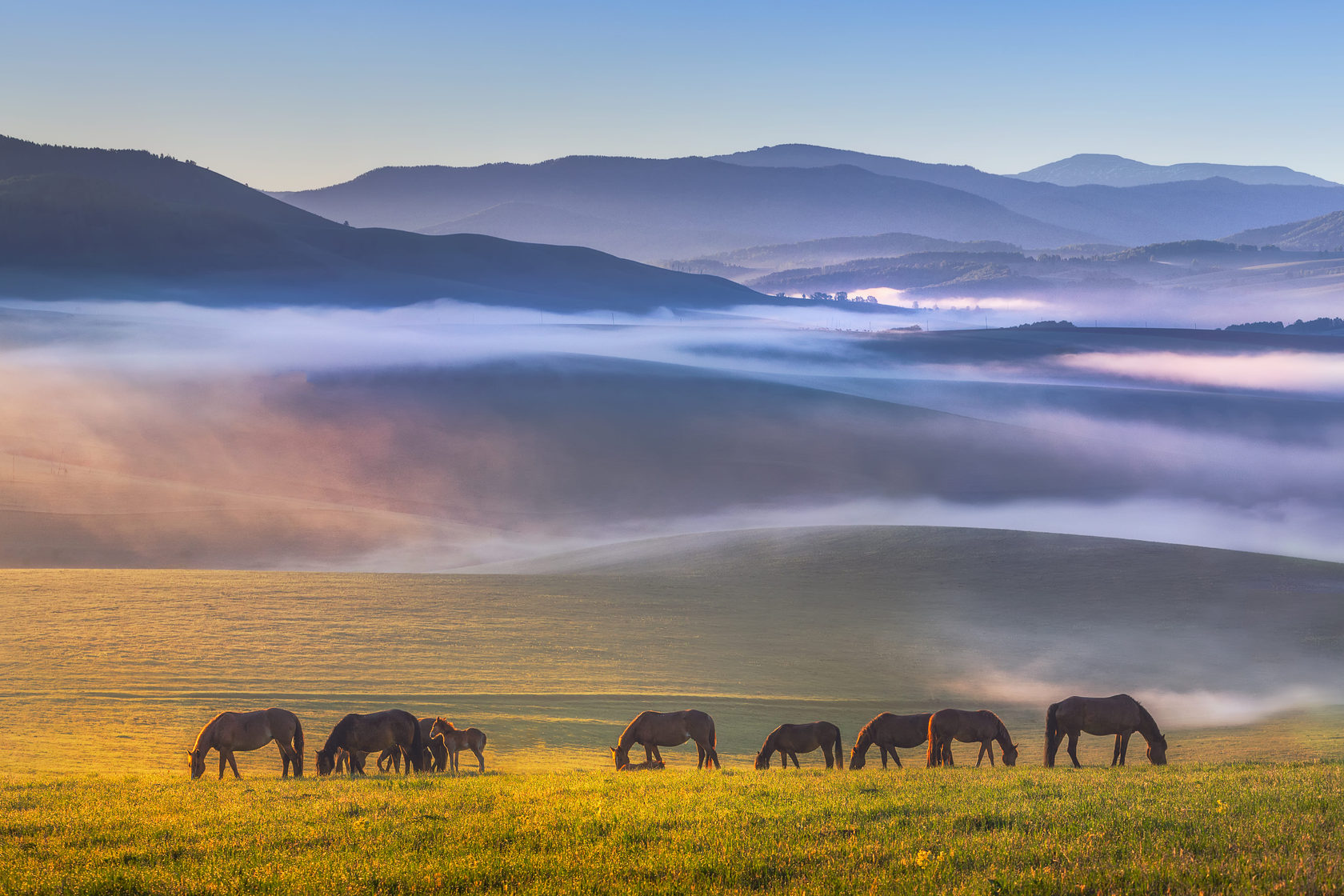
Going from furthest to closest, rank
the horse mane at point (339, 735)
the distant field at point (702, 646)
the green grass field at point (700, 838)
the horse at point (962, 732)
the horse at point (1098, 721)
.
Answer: the distant field at point (702, 646)
the horse at point (962, 732)
the horse at point (1098, 721)
the horse mane at point (339, 735)
the green grass field at point (700, 838)

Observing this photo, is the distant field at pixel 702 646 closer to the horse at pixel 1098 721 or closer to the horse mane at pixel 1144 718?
the horse mane at pixel 1144 718

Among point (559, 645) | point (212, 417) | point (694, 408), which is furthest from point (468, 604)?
point (212, 417)

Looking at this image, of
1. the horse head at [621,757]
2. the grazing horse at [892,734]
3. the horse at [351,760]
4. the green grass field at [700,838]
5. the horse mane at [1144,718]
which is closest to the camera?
the green grass field at [700,838]

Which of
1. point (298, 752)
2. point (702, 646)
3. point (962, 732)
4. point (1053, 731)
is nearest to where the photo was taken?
point (298, 752)

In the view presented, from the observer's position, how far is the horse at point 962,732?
77.6 feet

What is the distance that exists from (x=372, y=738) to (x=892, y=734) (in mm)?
10759

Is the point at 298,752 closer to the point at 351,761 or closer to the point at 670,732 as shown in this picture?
the point at 351,761

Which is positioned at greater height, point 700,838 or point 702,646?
point 700,838

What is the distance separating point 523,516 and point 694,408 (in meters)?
47.9

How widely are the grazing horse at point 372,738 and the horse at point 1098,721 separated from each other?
12559mm

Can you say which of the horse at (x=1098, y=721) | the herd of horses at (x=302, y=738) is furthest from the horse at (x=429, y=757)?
the horse at (x=1098, y=721)

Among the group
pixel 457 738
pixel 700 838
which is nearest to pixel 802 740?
pixel 457 738

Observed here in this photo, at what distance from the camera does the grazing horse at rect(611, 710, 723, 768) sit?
976 inches

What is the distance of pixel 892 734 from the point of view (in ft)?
81.0
